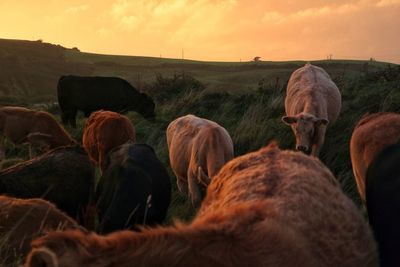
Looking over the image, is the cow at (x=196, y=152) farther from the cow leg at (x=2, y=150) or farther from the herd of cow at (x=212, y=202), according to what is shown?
the cow leg at (x=2, y=150)

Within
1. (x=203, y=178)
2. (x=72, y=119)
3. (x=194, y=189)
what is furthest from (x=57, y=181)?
(x=72, y=119)

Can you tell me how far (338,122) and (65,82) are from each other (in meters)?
11.4

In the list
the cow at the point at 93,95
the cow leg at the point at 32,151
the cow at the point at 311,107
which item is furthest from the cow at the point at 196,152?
the cow at the point at 93,95

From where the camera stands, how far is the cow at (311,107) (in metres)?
10.5

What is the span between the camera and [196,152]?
906cm

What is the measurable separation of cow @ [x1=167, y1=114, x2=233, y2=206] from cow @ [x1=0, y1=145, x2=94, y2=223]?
1.59 m

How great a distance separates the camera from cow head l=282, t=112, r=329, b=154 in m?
10.4

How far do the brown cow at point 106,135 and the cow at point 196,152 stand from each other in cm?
94

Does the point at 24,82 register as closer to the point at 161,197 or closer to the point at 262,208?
the point at 161,197

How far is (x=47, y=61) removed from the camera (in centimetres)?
5059

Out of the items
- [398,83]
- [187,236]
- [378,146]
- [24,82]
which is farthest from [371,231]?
[24,82]

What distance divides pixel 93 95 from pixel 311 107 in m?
10.5

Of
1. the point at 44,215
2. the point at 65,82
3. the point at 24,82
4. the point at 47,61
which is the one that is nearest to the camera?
the point at 44,215

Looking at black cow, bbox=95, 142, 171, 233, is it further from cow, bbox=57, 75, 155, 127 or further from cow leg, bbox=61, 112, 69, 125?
cow, bbox=57, 75, 155, 127
